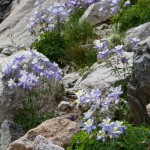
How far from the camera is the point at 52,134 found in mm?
5074

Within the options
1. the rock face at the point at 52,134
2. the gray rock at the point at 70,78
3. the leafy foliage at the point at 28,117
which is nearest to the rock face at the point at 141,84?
the rock face at the point at 52,134

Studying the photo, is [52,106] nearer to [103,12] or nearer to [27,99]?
[27,99]

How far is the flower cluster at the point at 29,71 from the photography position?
5681mm

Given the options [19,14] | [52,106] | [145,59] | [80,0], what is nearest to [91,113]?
[145,59]

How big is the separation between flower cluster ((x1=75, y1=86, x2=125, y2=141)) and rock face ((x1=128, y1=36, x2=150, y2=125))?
0.51 m

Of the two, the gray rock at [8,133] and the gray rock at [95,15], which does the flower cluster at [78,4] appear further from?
the gray rock at [8,133]

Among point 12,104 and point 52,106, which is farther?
point 52,106

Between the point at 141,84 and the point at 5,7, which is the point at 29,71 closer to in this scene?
→ the point at 141,84

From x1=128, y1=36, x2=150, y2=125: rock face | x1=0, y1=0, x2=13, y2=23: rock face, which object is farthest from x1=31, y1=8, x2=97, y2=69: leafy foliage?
x1=0, y1=0, x2=13, y2=23: rock face

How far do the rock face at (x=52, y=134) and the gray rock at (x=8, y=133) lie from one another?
64 centimetres

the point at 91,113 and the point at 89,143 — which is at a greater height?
the point at 91,113

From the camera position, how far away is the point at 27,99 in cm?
611

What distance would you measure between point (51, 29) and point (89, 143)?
6011mm

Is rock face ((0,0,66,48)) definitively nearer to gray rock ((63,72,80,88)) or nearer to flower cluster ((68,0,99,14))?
flower cluster ((68,0,99,14))
